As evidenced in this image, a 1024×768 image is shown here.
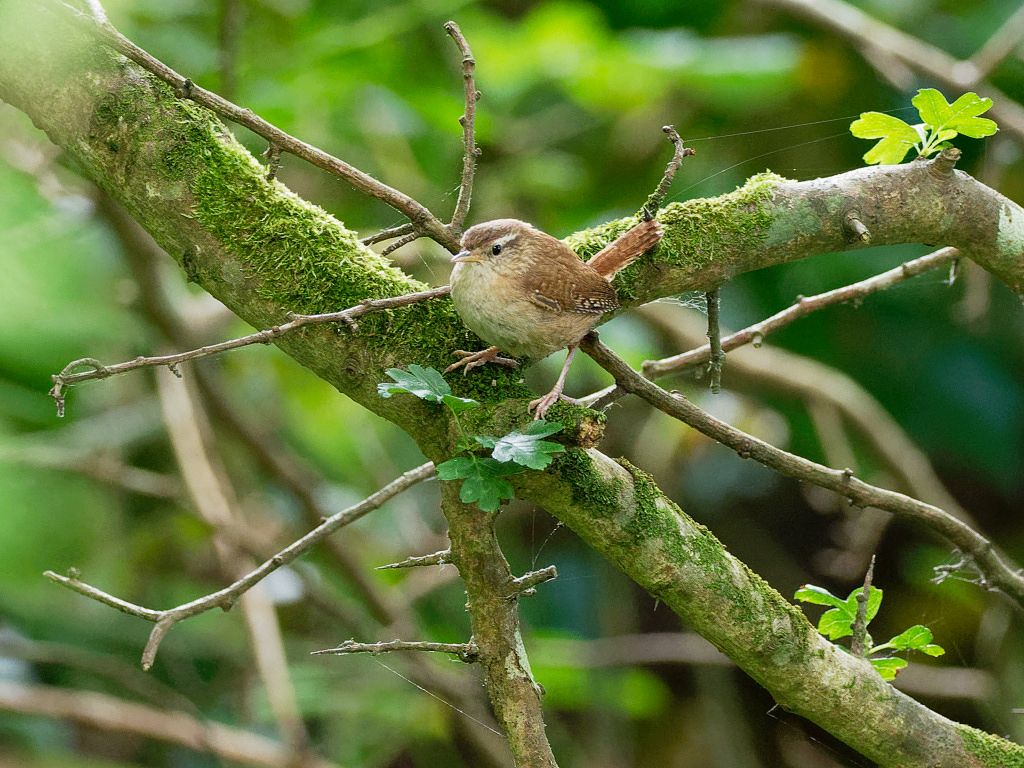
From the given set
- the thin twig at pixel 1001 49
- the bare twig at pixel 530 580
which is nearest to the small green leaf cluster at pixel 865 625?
the bare twig at pixel 530 580

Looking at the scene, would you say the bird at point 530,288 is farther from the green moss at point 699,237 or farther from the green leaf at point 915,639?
the green leaf at point 915,639

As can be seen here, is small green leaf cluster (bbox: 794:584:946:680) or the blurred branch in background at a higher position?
the blurred branch in background

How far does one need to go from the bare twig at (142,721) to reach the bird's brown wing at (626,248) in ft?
9.35

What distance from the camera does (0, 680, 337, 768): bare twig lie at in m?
4.04

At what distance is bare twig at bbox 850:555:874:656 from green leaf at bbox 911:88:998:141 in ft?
3.01

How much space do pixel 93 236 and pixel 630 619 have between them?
11.1 feet

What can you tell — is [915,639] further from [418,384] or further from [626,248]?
[418,384]

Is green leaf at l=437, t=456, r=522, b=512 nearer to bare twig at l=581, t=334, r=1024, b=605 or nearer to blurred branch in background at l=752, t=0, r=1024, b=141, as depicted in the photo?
bare twig at l=581, t=334, r=1024, b=605

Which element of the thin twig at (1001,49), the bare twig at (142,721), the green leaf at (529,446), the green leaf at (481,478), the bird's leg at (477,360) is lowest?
the bare twig at (142,721)

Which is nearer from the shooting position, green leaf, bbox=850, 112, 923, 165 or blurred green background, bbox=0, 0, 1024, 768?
green leaf, bbox=850, 112, 923, 165

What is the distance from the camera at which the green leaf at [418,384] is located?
1.68 meters

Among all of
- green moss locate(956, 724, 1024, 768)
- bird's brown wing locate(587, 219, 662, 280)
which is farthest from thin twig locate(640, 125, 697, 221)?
green moss locate(956, 724, 1024, 768)

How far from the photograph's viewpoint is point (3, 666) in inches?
170

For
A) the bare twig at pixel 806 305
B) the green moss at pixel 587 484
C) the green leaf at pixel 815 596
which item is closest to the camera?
the green moss at pixel 587 484
